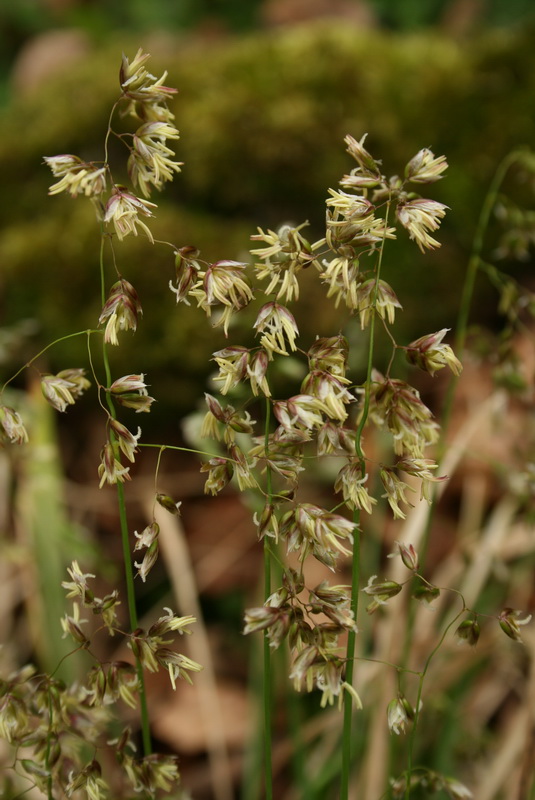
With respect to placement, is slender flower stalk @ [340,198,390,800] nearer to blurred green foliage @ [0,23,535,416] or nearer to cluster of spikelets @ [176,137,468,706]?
cluster of spikelets @ [176,137,468,706]

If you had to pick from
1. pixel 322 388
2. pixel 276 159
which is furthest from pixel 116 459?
pixel 276 159

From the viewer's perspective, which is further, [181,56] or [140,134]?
[181,56]

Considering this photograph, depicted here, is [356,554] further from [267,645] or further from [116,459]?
[116,459]

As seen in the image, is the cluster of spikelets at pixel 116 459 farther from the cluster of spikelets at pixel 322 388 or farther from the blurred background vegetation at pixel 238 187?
the blurred background vegetation at pixel 238 187

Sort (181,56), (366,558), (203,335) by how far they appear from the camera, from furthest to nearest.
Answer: (181,56), (203,335), (366,558)

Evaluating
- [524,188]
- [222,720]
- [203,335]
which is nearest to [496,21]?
[524,188]

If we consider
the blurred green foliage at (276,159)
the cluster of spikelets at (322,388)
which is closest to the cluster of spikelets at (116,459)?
the cluster of spikelets at (322,388)

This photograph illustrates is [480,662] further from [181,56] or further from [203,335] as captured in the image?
[181,56]

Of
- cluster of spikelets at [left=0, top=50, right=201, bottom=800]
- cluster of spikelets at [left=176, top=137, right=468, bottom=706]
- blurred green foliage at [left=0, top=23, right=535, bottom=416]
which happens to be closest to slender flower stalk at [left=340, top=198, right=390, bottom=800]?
cluster of spikelets at [left=176, top=137, right=468, bottom=706]
